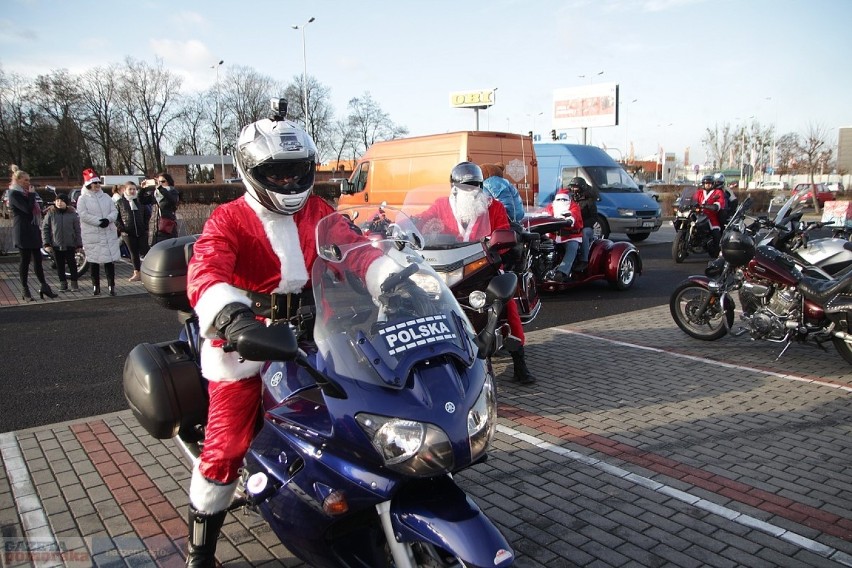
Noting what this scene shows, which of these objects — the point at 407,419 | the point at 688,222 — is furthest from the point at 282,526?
the point at 688,222

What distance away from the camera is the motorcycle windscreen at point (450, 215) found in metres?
5.51

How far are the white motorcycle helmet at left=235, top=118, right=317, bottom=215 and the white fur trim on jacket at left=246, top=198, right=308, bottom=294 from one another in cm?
6

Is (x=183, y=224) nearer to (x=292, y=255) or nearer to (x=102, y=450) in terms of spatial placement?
(x=102, y=450)

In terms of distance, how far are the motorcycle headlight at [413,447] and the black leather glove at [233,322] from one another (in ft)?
1.84

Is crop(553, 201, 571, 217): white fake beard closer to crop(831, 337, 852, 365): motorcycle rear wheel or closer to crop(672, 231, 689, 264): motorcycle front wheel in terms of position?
crop(831, 337, 852, 365): motorcycle rear wheel

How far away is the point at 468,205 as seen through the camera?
5.80 metres

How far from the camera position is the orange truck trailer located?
13.8 m

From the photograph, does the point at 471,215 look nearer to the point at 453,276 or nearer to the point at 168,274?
the point at 453,276

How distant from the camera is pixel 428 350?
2.29 meters

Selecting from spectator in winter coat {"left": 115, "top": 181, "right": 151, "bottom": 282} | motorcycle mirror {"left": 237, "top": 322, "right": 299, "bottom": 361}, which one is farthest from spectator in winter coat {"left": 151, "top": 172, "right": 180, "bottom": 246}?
motorcycle mirror {"left": 237, "top": 322, "right": 299, "bottom": 361}

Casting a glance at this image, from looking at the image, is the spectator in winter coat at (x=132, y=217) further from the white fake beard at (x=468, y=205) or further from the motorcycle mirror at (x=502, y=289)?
the motorcycle mirror at (x=502, y=289)

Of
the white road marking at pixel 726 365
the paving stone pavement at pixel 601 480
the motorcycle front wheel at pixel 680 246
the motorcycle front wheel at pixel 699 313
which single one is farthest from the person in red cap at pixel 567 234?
the motorcycle front wheel at pixel 680 246

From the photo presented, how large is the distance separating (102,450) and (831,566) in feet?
14.2

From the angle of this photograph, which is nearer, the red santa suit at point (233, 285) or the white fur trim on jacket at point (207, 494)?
the red santa suit at point (233, 285)
